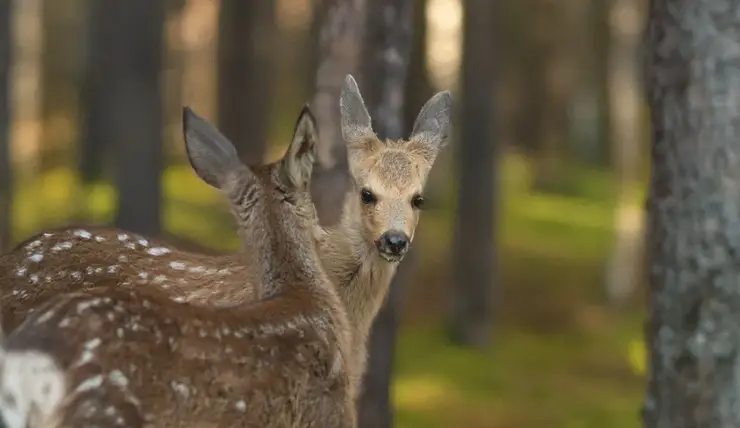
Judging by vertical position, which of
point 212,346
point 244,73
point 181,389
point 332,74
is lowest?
point 181,389

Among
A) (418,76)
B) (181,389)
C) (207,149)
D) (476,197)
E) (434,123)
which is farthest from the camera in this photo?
(476,197)

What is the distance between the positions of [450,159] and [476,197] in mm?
11975

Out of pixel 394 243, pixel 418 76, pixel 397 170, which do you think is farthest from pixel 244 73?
pixel 394 243

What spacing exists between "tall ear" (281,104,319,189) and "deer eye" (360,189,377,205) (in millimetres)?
1090

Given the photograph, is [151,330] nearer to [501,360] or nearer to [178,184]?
[501,360]

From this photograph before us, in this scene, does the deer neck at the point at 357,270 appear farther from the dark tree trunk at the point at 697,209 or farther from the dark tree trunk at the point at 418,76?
the dark tree trunk at the point at 418,76

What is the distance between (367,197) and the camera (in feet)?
20.1

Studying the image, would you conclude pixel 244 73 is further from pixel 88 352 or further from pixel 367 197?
pixel 88 352

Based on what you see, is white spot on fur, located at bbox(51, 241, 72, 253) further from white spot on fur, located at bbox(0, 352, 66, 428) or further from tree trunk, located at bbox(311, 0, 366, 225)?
white spot on fur, located at bbox(0, 352, 66, 428)

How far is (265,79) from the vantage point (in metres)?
24.2

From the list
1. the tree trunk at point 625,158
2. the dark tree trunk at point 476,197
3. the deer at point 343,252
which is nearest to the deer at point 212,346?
the deer at point 343,252

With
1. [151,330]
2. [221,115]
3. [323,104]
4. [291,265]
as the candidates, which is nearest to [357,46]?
[323,104]

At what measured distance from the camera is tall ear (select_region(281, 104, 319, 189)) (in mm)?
4770

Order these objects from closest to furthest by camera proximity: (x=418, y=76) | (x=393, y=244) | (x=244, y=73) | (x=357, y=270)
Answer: (x=393, y=244) → (x=357, y=270) → (x=418, y=76) → (x=244, y=73)
